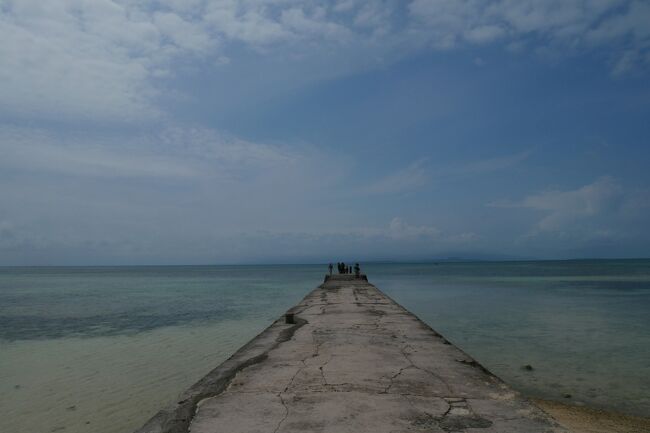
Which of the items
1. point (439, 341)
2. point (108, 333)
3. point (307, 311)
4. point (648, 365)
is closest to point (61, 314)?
point (108, 333)

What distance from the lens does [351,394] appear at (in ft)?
13.8

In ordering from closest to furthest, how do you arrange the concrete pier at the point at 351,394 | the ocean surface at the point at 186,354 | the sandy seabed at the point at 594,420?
the concrete pier at the point at 351,394 → the sandy seabed at the point at 594,420 → the ocean surface at the point at 186,354

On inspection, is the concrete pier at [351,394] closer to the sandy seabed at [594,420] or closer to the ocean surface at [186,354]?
the sandy seabed at [594,420]

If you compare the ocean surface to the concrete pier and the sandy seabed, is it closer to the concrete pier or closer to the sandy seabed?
the sandy seabed

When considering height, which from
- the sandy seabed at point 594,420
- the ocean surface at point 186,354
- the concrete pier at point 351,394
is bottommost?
the ocean surface at point 186,354

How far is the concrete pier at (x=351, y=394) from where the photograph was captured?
3.45m

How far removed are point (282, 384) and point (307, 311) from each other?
7244 mm

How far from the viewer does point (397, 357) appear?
5.91m

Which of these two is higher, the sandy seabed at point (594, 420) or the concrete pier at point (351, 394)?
the concrete pier at point (351, 394)

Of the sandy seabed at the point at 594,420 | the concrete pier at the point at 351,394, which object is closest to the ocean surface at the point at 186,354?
the sandy seabed at the point at 594,420

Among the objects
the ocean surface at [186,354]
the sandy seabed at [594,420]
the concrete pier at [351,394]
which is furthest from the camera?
the ocean surface at [186,354]

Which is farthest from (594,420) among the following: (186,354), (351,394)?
(186,354)

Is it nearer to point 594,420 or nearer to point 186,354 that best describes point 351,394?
point 594,420

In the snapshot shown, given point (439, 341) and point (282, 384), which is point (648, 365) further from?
point (282, 384)
